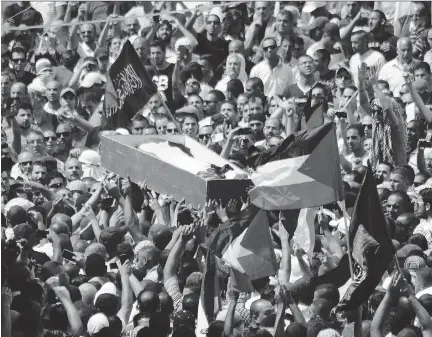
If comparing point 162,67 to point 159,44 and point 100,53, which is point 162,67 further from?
point 100,53

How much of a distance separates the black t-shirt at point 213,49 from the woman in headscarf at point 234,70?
1.76 feet

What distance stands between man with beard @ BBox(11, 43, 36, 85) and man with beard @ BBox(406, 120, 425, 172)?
588 centimetres

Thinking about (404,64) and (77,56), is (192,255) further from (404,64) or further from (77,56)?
(77,56)

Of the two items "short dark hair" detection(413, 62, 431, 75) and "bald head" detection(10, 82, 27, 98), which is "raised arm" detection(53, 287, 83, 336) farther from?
"bald head" detection(10, 82, 27, 98)

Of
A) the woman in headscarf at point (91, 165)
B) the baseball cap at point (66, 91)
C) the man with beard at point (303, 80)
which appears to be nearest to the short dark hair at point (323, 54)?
the man with beard at point (303, 80)

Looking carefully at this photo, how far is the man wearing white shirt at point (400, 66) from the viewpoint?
19031mm

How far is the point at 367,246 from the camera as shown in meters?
13.3

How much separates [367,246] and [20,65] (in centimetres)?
962

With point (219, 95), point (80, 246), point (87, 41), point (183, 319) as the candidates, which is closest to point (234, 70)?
point (219, 95)


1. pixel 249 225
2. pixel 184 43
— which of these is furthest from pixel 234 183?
pixel 184 43

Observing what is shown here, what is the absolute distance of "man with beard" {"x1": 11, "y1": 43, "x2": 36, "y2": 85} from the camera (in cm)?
2203

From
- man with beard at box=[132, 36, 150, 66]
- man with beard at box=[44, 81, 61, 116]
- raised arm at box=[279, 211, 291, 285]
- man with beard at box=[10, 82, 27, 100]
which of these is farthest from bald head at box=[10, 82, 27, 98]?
raised arm at box=[279, 211, 291, 285]

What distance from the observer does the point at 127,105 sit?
1717 cm

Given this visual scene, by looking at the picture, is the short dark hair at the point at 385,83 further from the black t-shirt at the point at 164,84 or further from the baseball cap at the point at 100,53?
the baseball cap at the point at 100,53
